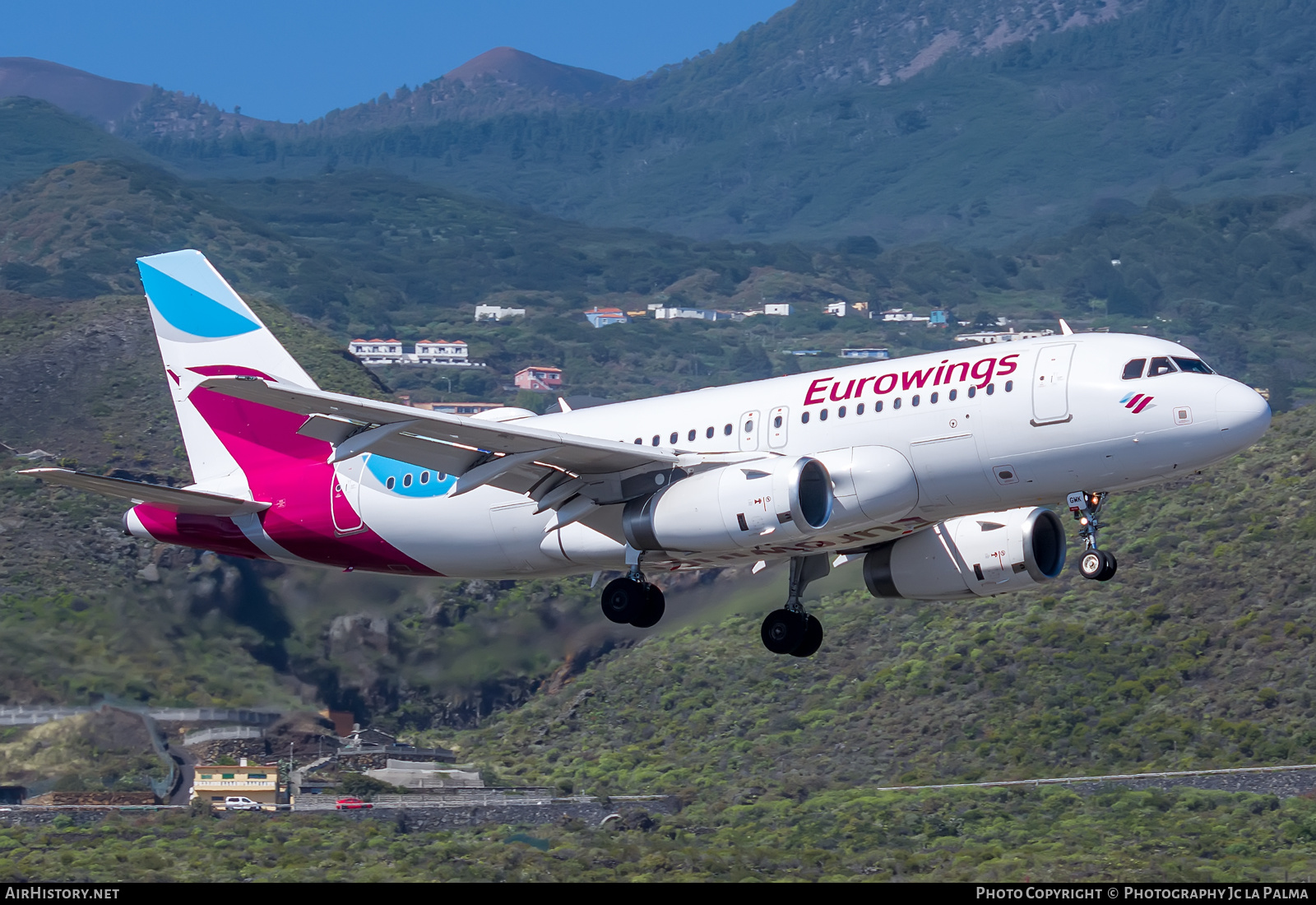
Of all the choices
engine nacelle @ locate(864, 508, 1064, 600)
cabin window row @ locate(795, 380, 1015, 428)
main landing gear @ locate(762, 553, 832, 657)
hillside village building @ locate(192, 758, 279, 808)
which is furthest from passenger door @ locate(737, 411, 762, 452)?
hillside village building @ locate(192, 758, 279, 808)

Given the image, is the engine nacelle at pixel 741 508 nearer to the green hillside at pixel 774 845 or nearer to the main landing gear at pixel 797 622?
the main landing gear at pixel 797 622

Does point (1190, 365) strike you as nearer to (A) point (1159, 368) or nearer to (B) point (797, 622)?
(A) point (1159, 368)

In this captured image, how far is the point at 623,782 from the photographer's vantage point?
3214 inches

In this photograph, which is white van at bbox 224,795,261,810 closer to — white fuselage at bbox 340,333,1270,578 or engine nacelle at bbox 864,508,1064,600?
white fuselage at bbox 340,333,1270,578

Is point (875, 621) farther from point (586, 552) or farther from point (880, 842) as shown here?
point (586, 552)

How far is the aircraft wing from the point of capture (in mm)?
37750

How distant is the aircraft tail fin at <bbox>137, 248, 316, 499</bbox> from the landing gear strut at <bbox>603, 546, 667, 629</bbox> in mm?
12092

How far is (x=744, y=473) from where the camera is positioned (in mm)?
40031

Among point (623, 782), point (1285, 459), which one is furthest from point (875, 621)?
point (1285, 459)

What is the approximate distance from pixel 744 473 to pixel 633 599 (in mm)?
4352

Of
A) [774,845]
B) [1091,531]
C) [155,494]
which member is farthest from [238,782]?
[1091,531]

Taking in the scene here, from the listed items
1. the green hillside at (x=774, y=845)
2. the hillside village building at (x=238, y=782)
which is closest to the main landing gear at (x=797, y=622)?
the green hillside at (x=774, y=845)

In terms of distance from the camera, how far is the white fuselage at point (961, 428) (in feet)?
124

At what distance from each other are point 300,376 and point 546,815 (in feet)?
102
